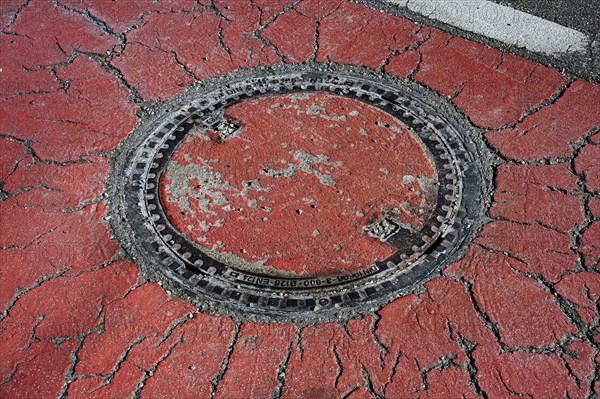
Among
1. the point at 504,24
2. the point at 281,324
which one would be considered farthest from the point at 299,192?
the point at 504,24

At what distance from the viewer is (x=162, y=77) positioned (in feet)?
13.1

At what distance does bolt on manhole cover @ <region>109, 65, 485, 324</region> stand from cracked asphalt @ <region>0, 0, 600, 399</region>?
11cm

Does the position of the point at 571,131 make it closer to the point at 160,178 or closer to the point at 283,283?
the point at 283,283

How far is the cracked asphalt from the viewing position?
8.70 ft

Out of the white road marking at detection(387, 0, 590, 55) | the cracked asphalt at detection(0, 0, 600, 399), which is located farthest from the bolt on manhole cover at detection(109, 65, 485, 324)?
the white road marking at detection(387, 0, 590, 55)

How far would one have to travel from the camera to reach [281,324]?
2.81m

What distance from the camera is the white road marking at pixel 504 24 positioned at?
4.07 meters

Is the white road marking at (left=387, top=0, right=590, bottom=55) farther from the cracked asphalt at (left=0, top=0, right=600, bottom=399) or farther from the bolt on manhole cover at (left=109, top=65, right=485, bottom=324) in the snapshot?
the bolt on manhole cover at (left=109, top=65, right=485, bottom=324)

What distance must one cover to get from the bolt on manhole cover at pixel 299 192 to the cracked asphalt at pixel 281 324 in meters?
0.11

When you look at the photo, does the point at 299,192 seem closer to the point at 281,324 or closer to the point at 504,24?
the point at 281,324

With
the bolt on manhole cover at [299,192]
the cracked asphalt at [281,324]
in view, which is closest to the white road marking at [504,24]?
the cracked asphalt at [281,324]

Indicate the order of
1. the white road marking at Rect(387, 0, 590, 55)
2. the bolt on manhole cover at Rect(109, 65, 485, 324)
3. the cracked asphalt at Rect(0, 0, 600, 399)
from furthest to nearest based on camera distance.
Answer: the white road marking at Rect(387, 0, 590, 55) < the bolt on manhole cover at Rect(109, 65, 485, 324) < the cracked asphalt at Rect(0, 0, 600, 399)

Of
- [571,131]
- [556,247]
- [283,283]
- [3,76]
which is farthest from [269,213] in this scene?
[3,76]

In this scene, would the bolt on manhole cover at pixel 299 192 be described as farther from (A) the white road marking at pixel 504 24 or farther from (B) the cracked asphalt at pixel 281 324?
(A) the white road marking at pixel 504 24
